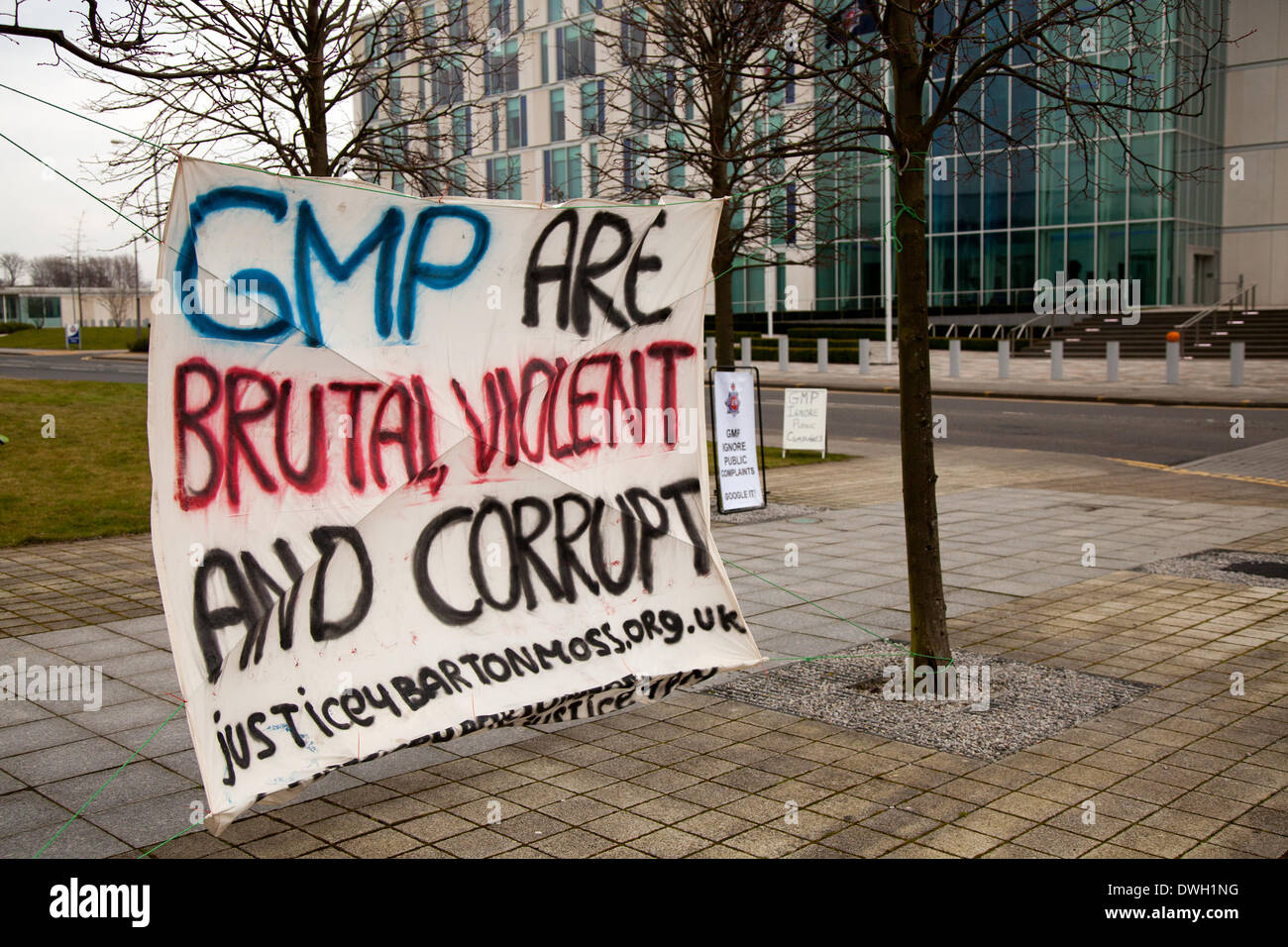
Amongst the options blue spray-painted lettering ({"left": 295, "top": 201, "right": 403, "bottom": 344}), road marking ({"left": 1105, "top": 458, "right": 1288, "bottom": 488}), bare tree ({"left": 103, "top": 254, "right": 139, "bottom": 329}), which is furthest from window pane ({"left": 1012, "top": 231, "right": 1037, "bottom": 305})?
bare tree ({"left": 103, "top": 254, "right": 139, "bottom": 329})

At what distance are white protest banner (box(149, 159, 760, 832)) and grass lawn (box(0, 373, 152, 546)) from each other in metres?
7.72

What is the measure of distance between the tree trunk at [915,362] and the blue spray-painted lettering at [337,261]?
2635 mm

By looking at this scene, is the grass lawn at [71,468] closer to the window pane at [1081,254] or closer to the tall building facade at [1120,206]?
the tall building facade at [1120,206]

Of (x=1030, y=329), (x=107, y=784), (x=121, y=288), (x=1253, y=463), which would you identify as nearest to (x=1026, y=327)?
(x=1030, y=329)

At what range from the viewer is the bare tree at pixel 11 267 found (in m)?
85.2

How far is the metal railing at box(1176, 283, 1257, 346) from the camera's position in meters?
36.8

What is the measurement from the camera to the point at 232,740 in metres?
4.08

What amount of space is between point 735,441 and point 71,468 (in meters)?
7.86

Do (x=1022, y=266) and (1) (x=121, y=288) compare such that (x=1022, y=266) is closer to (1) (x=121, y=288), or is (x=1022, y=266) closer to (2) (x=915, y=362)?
(2) (x=915, y=362)

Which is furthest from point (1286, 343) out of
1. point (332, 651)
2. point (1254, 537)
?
point (332, 651)

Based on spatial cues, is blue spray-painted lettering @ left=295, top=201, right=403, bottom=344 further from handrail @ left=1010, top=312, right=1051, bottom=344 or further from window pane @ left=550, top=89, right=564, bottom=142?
window pane @ left=550, top=89, right=564, bottom=142
